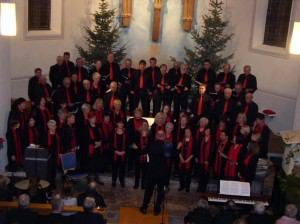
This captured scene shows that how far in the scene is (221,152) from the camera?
10.5 meters

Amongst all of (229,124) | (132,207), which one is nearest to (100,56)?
(229,124)

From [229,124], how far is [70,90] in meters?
3.94

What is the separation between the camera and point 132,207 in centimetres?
1006

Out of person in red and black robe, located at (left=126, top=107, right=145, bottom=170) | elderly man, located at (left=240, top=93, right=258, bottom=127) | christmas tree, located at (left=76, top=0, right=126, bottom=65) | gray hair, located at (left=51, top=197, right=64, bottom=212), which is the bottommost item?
gray hair, located at (left=51, top=197, right=64, bottom=212)

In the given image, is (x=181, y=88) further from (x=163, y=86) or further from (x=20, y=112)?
(x=20, y=112)

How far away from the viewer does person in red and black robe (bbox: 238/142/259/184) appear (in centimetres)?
991

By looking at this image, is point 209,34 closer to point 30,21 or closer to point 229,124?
point 229,124

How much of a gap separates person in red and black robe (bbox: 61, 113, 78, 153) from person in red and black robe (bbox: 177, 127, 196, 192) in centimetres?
220

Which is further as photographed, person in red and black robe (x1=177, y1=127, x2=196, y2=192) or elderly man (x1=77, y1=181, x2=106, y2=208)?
person in red and black robe (x1=177, y1=127, x2=196, y2=192)

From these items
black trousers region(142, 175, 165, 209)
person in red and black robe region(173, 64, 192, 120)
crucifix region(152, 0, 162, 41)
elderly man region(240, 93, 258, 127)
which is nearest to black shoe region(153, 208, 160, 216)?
black trousers region(142, 175, 165, 209)

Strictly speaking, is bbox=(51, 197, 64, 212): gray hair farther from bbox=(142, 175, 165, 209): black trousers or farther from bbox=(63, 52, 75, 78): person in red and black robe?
bbox=(63, 52, 75, 78): person in red and black robe

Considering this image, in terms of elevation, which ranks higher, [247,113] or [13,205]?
[247,113]

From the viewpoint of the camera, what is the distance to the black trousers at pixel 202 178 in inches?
418

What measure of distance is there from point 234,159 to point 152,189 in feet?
6.03
